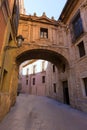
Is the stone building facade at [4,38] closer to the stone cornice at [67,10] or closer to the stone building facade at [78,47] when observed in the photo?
the stone building facade at [78,47]

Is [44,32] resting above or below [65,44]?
above

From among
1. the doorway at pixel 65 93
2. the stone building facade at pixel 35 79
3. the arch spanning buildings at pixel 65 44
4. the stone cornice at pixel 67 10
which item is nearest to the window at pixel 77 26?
the arch spanning buildings at pixel 65 44

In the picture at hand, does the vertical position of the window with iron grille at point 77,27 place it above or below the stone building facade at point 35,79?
above

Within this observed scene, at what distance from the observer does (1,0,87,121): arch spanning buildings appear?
25.6 feet

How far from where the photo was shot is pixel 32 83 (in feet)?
84.6

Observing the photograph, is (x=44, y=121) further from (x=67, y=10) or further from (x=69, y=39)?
(x=67, y=10)

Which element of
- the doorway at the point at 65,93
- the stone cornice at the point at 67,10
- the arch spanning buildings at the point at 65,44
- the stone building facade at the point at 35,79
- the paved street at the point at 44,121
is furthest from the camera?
the stone building facade at the point at 35,79

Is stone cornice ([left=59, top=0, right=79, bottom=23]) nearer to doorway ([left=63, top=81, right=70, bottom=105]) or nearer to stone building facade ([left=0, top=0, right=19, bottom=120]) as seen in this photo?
stone building facade ([left=0, top=0, right=19, bottom=120])

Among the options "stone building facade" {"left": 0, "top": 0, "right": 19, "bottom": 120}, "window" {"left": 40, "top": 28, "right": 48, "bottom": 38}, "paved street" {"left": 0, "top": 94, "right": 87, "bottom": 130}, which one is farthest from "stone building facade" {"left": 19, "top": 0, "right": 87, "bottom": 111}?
"stone building facade" {"left": 0, "top": 0, "right": 19, "bottom": 120}

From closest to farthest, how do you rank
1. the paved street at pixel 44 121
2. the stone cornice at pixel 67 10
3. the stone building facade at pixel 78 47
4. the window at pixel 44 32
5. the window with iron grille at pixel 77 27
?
the paved street at pixel 44 121, the stone building facade at pixel 78 47, the window with iron grille at pixel 77 27, the stone cornice at pixel 67 10, the window at pixel 44 32

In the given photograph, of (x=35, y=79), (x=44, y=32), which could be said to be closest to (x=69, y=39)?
(x=44, y=32)

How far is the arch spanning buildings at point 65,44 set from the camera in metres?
7.81

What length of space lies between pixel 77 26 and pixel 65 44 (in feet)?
6.57

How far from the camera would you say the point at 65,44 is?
1012 cm
